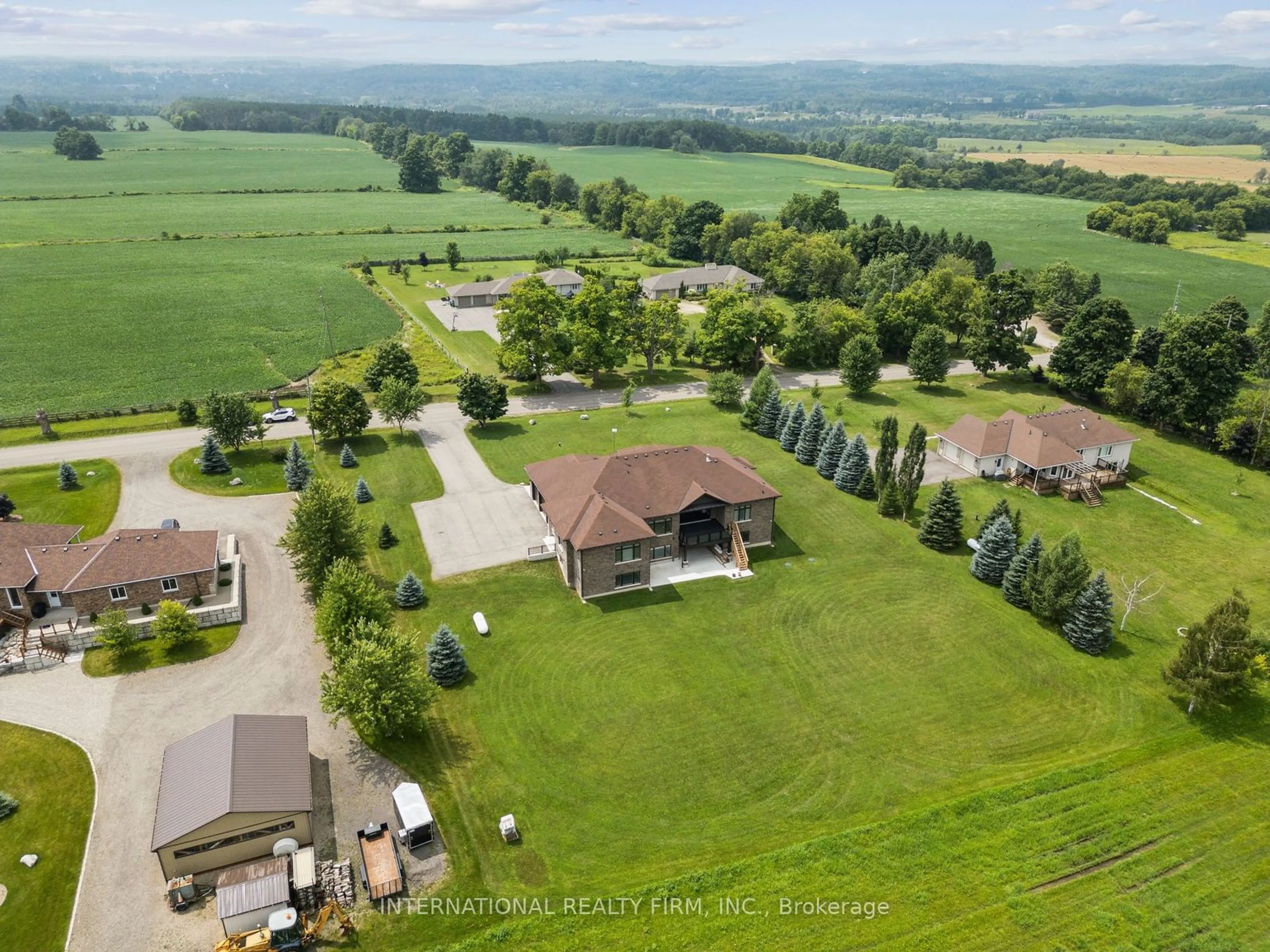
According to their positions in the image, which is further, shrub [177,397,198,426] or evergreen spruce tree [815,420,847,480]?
shrub [177,397,198,426]

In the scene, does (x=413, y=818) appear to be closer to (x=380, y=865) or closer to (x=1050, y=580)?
(x=380, y=865)

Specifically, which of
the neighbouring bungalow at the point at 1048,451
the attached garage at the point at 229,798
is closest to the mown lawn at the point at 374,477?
the attached garage at the point at 229,798

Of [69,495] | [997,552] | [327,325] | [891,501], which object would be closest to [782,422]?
[891,501]

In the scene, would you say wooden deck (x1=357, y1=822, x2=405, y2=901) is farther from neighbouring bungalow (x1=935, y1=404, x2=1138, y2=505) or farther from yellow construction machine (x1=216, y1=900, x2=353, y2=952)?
neighbouring bungalow (x1=935, y1=404, x2=1138, y2=505)

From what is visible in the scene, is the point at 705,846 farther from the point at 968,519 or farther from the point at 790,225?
the point at 790,225

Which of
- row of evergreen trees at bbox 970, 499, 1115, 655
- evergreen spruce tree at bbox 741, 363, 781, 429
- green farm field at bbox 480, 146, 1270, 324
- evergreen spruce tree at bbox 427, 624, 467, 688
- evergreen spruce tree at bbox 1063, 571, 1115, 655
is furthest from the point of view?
green farm field at bbox 480, 146, 1270, 324

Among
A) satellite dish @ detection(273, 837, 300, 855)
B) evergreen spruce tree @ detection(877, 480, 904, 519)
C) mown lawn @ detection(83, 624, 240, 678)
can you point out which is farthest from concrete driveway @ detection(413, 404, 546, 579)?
evergreen spruce tree @ detection(877, 480, 904, 519)
